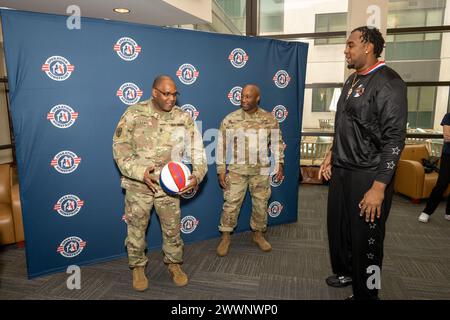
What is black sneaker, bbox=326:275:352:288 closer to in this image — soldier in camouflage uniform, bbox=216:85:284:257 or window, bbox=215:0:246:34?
soldier in camouflage uniform, bbox=216:85:284:257

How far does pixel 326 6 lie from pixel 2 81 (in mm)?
5412

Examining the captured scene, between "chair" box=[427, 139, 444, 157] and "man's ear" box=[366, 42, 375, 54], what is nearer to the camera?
"man's ear" box=[366, 42, 375, 54]

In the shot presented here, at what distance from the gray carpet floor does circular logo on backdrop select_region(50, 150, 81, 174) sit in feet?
2.94

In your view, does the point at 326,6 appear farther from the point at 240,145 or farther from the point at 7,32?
the point at 7,32

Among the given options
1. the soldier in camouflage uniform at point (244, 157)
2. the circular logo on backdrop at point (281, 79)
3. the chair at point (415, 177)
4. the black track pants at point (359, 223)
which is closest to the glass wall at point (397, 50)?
the chair at point (415, 177)

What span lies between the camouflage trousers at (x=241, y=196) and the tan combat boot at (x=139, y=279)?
905 millimetres

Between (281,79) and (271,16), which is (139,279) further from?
(271,16)

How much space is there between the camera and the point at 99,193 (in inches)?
113

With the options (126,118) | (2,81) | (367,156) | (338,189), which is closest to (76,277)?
(126,118)

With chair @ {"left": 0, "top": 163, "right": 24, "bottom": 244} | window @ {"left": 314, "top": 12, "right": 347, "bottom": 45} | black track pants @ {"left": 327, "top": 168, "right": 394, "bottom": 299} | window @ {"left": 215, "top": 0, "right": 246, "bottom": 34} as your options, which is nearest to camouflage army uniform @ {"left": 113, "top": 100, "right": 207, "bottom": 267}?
black track pants @ {"left": 327, "top": 168, "right": 394, "bottom": 299}

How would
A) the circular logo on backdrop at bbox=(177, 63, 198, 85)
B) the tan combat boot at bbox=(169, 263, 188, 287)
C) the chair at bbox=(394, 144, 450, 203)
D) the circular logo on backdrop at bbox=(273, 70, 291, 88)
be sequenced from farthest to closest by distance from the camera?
the chair at bbox=(394, 144, 450, 203) → the circular logo on backdrop at bbox=(273, 70, 291, 88) → the circular logo on backdrop at bbox=(177, 63, 198, 85) → the tan combat boot at bbox=(169, 263, 188, 287)

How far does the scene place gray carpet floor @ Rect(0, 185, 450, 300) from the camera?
2.51 metres

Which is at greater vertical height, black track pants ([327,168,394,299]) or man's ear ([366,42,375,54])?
man's ear ([366,42,375,54])

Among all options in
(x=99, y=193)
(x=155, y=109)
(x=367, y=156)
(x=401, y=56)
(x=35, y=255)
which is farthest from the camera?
(x=401, y=56)
